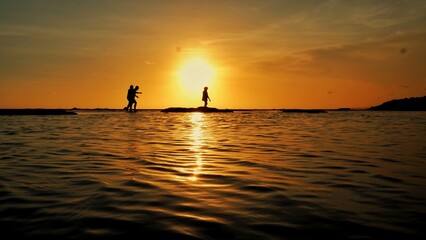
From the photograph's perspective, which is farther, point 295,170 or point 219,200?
point 295,170

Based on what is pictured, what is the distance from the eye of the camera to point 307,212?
484 cm

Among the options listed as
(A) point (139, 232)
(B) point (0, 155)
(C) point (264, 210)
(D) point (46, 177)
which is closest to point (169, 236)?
(A) point (139, 232)

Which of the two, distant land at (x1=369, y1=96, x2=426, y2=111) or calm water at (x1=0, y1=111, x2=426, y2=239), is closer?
calm water at (x1=0, y1=111, x2=426, y2=239)

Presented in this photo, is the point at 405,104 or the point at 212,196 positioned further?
the point at 405,104

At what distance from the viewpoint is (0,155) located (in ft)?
32.8

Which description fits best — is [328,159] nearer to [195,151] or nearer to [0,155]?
[195,151]

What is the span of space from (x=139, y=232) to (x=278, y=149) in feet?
28.1

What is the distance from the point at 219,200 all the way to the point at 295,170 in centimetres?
322

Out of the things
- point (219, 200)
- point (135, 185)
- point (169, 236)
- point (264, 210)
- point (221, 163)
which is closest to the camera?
point (169, 236)

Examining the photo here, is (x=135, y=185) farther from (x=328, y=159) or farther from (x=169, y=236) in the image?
(x=328, y=159)

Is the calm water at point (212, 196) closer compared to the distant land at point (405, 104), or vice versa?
the calm water at point (212, 196)

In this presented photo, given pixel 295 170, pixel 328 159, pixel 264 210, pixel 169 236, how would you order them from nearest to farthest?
pixel 169 236
pixel 264 210
pixel 295 170
pixel 328 159

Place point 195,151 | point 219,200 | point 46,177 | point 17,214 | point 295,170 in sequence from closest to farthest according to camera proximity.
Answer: point 17,214
point 219,200
point 46,177
point 295,170
point 195,151

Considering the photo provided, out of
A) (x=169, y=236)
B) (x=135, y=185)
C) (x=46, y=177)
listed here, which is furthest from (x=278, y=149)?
(x=169, y=236)
